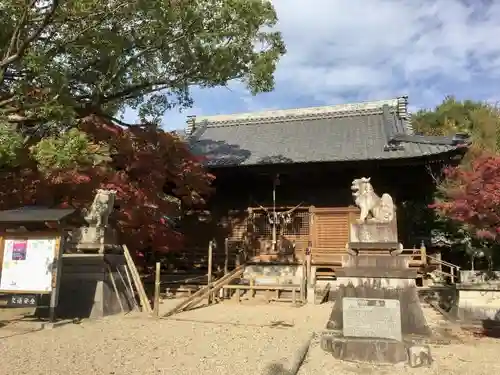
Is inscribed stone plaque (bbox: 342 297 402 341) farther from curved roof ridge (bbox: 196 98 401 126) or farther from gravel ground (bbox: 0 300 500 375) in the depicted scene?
curved roof ridge (bbox: 196 98 401 126)

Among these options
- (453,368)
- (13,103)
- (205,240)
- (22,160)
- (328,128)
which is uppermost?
(328,128)

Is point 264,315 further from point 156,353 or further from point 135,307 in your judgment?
point 156,353

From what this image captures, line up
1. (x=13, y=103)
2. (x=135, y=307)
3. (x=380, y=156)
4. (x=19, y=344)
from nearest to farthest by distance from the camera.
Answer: (x=19, y=344)
(x=13, y=103)
(x=135, y=307)
(x=380, y=156)

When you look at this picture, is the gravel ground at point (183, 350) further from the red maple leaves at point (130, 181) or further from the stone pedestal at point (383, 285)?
the red maple leaves at point (130, 181)

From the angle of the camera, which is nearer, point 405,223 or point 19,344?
point 19,344

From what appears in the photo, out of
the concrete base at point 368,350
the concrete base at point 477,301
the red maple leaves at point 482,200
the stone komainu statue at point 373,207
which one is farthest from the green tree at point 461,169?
the concrete base at point 368,350

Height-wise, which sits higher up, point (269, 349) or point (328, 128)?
point (328, 128)

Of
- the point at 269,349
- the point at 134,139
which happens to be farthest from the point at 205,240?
the point at 269,349

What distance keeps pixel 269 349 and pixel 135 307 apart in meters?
4.92

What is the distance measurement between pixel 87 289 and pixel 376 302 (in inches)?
250

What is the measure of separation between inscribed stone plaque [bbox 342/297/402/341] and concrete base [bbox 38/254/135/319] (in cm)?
554

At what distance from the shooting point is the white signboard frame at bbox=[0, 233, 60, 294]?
8.65 meters

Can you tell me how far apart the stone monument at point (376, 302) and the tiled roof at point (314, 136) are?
881 centimetres

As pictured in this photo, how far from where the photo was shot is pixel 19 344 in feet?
23.2
